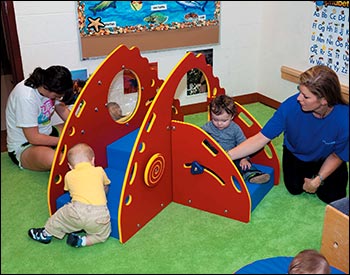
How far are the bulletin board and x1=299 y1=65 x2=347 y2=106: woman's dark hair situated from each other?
1.30 meters

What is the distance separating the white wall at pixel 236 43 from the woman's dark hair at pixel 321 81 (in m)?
0.92

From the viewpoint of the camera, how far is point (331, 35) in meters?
2.66

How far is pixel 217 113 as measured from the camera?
2.02 metres

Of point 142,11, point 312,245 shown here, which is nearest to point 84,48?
point 142,11

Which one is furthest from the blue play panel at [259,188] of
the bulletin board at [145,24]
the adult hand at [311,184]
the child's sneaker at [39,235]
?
the bulletin board at [145,24]

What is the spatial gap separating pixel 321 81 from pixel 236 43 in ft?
5.06

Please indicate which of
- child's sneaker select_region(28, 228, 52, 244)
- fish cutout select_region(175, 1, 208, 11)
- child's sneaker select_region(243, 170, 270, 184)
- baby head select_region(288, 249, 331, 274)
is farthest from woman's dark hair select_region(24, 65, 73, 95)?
baby head select_region(288, 249, 331, 274)

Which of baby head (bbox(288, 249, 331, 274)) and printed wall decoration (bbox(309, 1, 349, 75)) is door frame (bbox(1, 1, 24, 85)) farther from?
baby head (bbox(288, 249, 331, 274))

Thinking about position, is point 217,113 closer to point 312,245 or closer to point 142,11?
point 312,245

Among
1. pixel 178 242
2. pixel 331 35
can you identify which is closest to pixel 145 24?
pixel 331 35

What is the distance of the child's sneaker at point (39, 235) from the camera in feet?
5.70

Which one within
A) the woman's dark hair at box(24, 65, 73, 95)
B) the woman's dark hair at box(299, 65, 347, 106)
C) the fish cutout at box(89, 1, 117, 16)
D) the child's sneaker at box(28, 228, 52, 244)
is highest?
the fish cutout at box(89, 1, 117, 16)

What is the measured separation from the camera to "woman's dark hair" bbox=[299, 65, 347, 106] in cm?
169

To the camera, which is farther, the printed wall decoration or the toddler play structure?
the printed wall decoration
